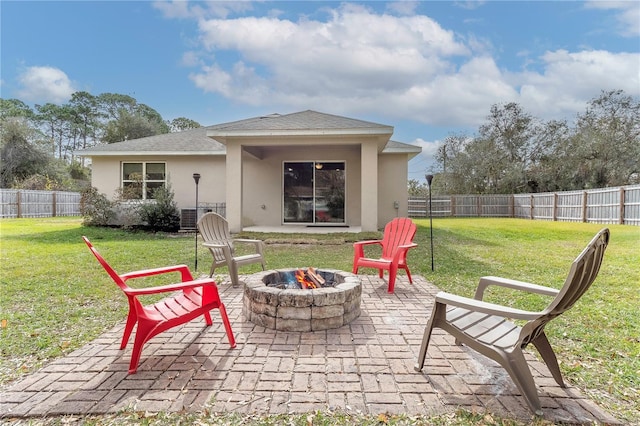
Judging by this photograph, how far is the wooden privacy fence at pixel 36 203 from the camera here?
54.7 ft

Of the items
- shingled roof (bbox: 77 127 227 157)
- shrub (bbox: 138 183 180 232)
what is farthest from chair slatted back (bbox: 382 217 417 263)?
shrub (bbox: 138 183 180 232)

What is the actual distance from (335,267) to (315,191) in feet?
19.8

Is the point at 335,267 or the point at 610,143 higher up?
the point at 610,143

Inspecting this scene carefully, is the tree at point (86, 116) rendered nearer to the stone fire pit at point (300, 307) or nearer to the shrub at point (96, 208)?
the shrub at point (96, 208)

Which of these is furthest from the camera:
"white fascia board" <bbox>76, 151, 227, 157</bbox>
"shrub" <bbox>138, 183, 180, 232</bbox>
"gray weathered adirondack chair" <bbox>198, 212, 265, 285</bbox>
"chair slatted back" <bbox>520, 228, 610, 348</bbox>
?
"white fascia board" <bbox>76, 151, 227, 157</bbox>

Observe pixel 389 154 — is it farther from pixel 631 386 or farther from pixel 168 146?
pixel 631 386

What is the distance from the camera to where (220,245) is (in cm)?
476

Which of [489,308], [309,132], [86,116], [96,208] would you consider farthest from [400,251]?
[86,116]

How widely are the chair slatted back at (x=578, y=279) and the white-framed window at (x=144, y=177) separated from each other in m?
13.0

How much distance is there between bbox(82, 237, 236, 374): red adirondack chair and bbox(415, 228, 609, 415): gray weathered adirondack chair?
1.88 metres

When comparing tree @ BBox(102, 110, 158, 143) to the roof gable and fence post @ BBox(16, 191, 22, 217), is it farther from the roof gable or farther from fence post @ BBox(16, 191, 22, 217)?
the roof gable

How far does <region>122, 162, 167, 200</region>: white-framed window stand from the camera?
12.7 m

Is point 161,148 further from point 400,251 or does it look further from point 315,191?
point 400,251

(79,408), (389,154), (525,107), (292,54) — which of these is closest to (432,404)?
(79,408)
